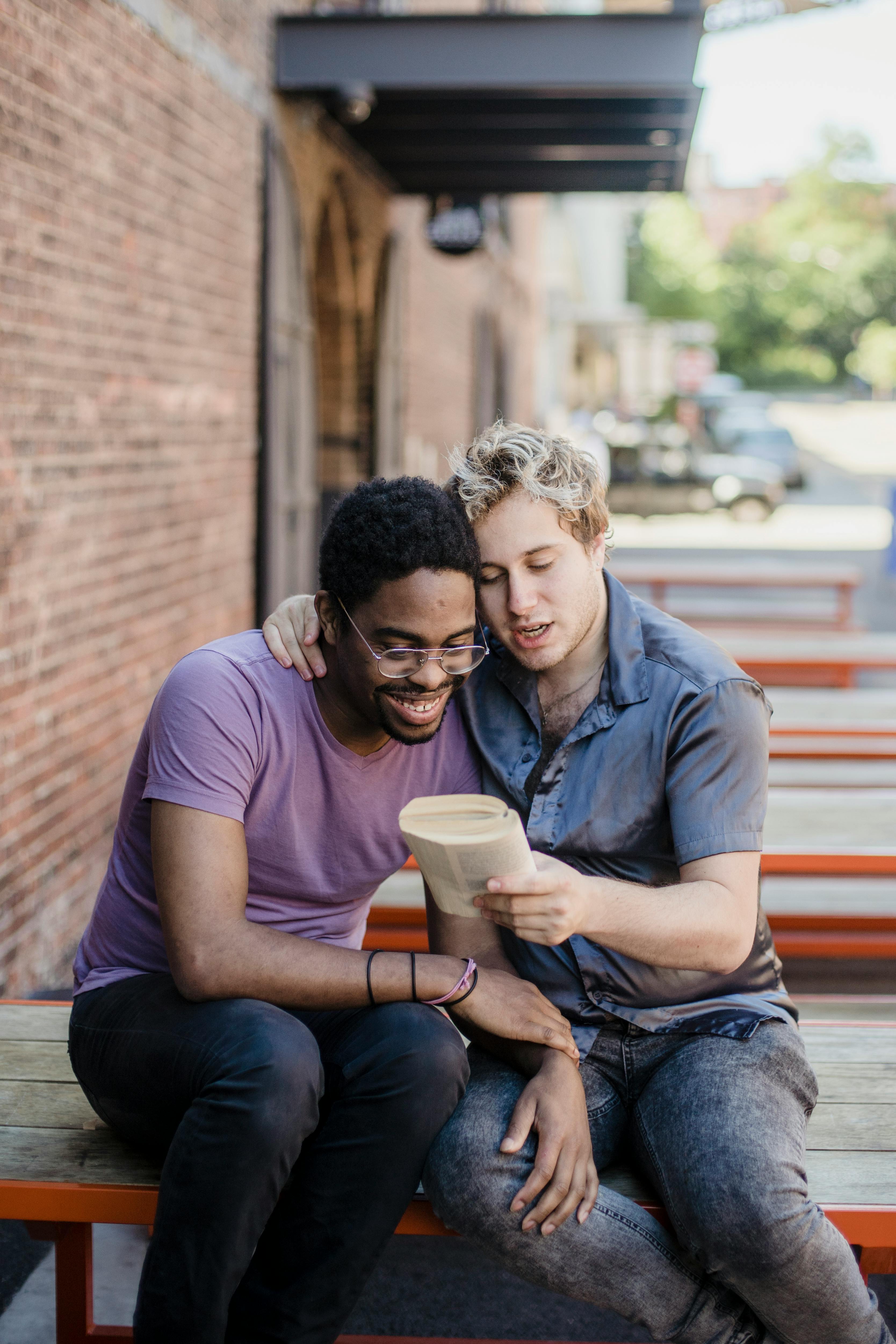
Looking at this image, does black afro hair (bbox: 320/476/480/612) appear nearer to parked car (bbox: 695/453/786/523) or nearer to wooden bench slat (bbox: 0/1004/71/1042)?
wooden bench slat (bbox: 0/1004/71/1042)

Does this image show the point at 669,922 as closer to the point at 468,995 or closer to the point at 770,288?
the point at 468,995

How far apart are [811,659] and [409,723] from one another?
4.66 meters

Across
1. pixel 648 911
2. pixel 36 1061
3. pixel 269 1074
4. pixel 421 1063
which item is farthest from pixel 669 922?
pixel 36 1061

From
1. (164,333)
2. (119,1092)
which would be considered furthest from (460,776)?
(164,333)

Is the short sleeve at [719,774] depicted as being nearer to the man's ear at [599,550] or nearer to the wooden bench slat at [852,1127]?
the man's ear at [599,550]

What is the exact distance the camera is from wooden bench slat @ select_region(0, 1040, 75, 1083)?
2557 mm

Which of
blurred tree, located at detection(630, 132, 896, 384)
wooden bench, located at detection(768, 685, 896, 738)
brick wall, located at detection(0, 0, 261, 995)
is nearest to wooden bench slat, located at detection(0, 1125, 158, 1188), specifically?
brick wall, located at detection(0, 0, 261, 995)

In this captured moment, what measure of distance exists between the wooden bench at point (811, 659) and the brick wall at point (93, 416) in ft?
8.92

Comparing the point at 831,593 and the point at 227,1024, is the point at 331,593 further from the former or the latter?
the point at 831,593

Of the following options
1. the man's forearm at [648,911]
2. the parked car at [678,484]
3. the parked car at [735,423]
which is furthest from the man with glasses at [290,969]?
the parked car at [735,423]

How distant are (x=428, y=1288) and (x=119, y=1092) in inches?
51.1

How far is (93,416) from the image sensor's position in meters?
4.87

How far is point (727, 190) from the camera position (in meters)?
107

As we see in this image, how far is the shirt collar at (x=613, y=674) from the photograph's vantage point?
234 cm
